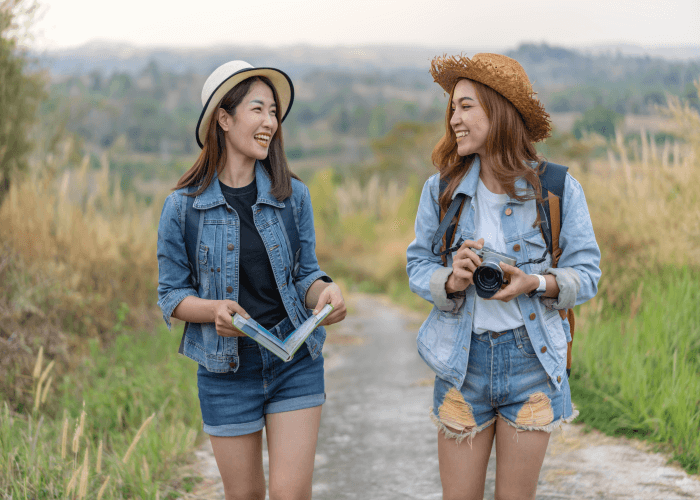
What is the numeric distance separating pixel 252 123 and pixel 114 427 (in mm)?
2821

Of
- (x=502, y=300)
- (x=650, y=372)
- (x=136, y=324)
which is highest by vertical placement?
(x=502, y=300)

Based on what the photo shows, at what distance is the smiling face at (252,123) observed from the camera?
2.43 metres

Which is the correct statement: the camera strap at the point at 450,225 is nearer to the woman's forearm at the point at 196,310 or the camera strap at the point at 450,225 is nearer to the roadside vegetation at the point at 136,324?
the woman's forearm at the point at 196,310

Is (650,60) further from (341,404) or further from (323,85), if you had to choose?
(323,85)

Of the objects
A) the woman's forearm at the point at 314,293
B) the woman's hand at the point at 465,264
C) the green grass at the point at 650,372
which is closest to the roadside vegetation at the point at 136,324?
the green grass at the point at 650,372

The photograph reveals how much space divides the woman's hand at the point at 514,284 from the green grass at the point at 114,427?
52.5 inches

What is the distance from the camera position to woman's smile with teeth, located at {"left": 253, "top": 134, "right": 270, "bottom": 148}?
8.02 feet

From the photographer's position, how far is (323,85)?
139m

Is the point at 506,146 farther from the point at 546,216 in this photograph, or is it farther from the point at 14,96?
the point at 14,96

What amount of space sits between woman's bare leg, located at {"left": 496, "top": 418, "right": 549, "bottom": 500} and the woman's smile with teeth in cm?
126

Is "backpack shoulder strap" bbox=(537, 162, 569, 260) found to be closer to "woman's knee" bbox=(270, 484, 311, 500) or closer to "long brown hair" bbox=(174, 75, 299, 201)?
"long brown hair" bbox=(174, 75, 299, 201)

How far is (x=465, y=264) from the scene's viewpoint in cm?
211

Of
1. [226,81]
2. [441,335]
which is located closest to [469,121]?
[441,335]

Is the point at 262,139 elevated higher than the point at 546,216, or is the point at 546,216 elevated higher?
the point at 262,139
